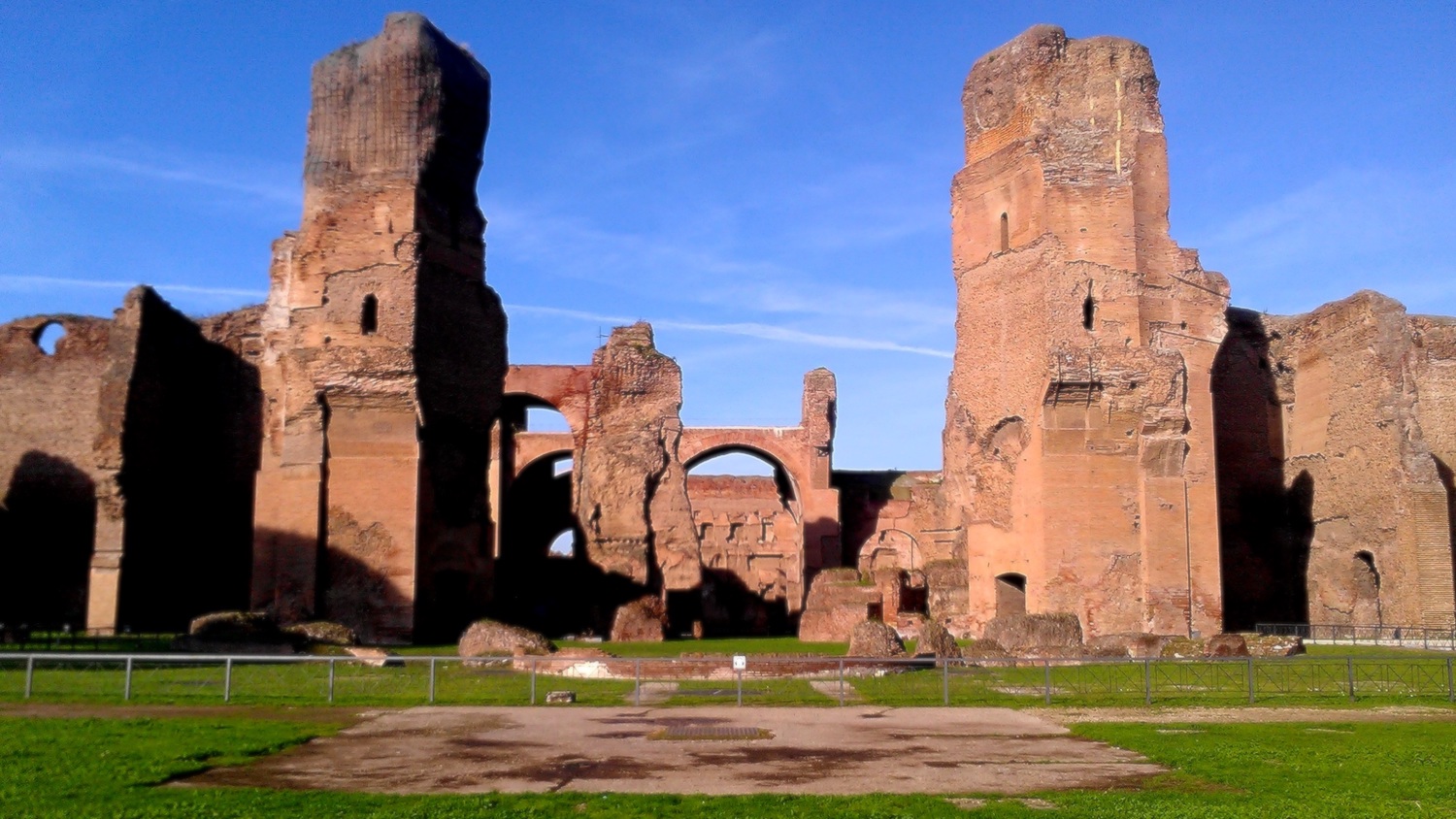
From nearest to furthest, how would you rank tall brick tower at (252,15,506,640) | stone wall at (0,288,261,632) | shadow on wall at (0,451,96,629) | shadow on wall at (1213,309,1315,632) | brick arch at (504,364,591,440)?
tall brick tower at (252,15,506,640)
stone wall at (0,288,261,632)
shadow on wall at (1213,309,1315,632)
shadow on wall at (0,451,96,629)
brick arch at (504,364,591,440)

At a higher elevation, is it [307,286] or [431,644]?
[307,286]

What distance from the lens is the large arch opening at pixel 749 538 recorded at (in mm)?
39125

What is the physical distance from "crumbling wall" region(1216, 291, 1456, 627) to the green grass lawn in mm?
16422

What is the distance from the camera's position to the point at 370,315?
21594 millimetres

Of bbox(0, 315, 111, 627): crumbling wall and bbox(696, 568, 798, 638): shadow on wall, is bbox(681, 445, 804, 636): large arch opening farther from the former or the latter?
bbox(0, 315, 111, 627): crumbling wall

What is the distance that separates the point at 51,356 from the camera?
29422 mm

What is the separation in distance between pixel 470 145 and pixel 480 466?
6107mm

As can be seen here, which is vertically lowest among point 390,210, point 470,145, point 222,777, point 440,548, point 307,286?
point 222,777

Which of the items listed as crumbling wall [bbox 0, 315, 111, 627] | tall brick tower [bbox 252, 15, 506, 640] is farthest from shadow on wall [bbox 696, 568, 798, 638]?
crumbling wall [bbox 0, 315, 111, 627]

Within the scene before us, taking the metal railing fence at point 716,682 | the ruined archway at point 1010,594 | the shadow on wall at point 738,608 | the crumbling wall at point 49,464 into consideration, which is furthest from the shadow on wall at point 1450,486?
the crumbling wall at point 49,464

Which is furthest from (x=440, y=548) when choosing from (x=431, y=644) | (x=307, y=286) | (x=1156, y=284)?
(x=1156, y=284)

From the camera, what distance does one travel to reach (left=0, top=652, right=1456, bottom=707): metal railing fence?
12.0 m

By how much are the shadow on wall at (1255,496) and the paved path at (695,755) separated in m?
18.3

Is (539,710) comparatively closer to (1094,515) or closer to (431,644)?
(431,644)
